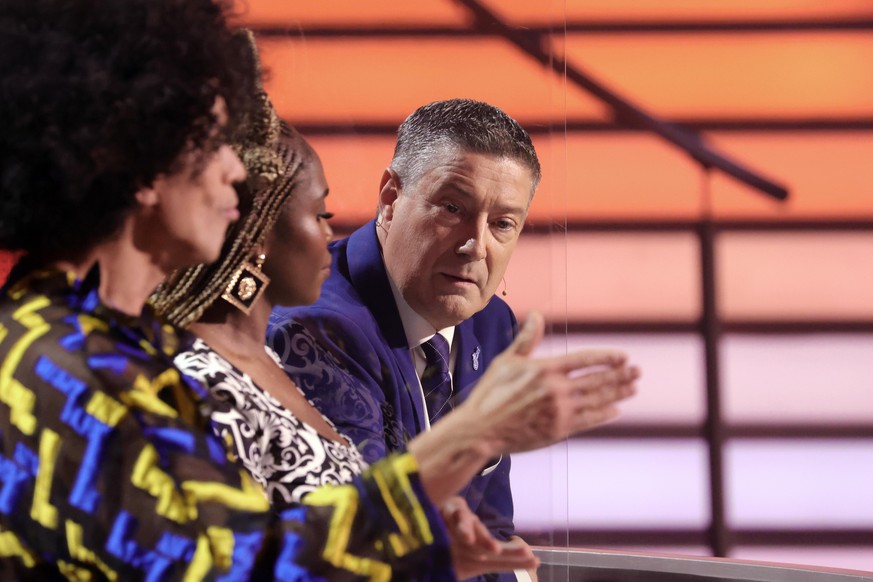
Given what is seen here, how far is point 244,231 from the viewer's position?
3.14 feet

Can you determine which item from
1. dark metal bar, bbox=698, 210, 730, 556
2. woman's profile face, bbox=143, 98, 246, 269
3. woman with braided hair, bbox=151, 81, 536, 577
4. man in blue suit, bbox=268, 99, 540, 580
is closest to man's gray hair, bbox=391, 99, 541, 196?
man in blue suit, bbox=268, 99, 540, 580

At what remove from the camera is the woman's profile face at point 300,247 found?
0.98 m

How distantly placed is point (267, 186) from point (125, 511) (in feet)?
1.12

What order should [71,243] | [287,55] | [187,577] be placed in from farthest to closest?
[287,55]
[71,243]
[187,577]

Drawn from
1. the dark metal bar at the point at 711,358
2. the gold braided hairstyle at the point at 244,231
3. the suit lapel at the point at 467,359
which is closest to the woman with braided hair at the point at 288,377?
the gold braided hairstyle at the point at 244,231

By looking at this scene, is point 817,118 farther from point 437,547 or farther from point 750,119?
point 437,547

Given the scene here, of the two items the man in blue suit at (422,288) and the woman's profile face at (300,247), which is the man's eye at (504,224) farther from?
the woman's profile face at (300,247)

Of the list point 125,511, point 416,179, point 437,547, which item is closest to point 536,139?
point 416,179

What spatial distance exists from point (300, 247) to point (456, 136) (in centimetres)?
21

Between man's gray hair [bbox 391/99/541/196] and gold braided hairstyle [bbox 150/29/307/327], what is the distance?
0.55 feet

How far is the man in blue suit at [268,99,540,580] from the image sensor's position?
1053mm

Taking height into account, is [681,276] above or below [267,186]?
above

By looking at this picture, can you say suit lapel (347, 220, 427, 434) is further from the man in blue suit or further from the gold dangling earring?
the gold dangling earring

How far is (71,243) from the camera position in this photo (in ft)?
2.81
